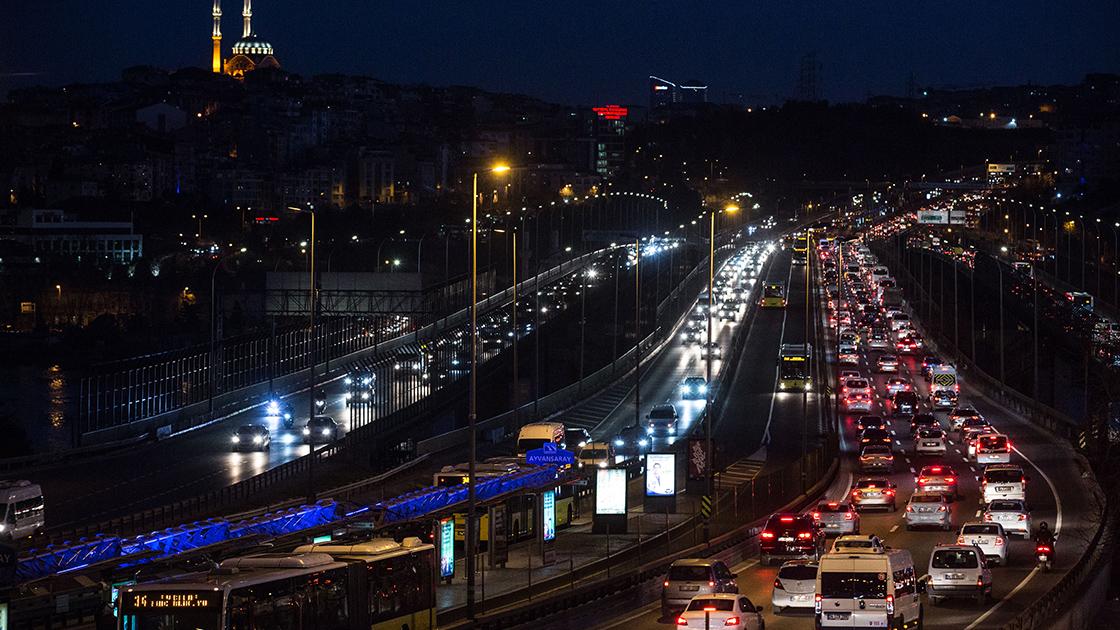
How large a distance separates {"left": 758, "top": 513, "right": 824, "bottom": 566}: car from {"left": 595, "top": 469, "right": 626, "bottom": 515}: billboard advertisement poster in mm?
4632

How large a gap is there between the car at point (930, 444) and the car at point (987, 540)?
2296 cm

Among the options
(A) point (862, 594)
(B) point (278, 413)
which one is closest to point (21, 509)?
(A) point (862, 594)

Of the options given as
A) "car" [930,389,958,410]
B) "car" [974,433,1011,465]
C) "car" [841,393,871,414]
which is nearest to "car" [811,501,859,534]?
"car" [974,433,1011,465]

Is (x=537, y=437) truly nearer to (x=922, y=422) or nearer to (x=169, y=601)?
(x=922, y=422)

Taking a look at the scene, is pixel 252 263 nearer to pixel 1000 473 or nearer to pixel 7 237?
pixel 7 237

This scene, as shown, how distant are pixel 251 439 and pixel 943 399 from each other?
30889 mm

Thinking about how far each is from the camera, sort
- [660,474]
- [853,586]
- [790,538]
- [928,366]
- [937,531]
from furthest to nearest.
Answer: [928,366]
[660,474]
[937,531]
[790,538]
[853,586]

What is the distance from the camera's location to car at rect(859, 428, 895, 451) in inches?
2245

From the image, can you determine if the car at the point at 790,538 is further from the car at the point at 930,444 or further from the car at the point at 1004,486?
the car at the point at 930,444

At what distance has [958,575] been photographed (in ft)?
98.8

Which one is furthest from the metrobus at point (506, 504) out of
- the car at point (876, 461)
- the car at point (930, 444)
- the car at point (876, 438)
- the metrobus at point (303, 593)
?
the car at point (930, 444)

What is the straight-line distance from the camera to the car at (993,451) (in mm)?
54719

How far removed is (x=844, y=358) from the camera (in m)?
92.3

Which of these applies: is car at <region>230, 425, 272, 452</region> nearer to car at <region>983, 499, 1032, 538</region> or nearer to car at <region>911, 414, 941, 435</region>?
car at <region>911, 414, 941, 435</region>
